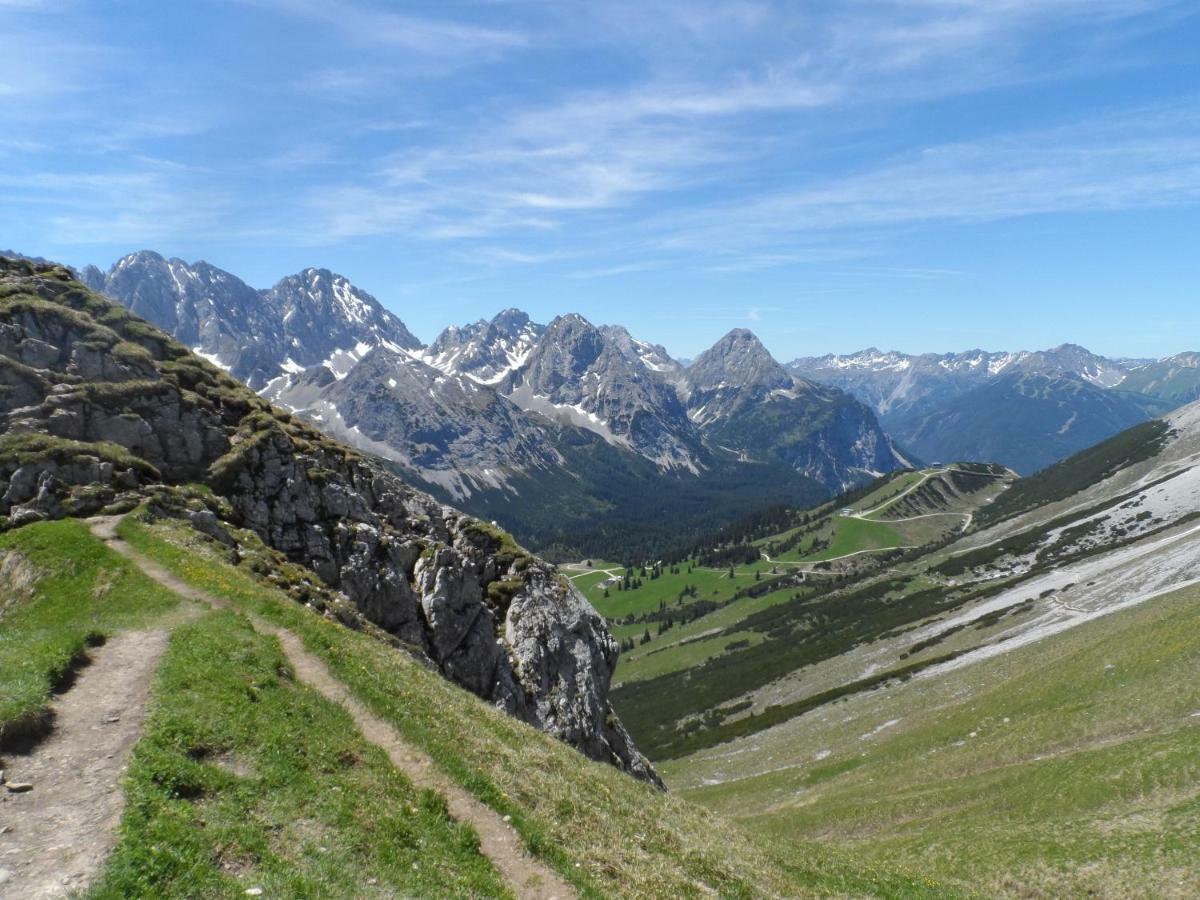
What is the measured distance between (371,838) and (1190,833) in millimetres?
36592

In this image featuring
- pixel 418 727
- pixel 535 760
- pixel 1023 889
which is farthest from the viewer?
pixel 1023 889

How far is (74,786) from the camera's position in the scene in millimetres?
15352

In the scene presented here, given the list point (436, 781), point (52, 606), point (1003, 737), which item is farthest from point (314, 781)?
point (1003, 737)

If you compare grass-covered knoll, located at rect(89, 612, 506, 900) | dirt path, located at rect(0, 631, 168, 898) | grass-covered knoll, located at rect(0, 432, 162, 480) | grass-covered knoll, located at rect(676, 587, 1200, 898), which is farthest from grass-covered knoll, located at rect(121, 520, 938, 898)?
grass-covered knoll, located at rect(0, 432, 162, 480)

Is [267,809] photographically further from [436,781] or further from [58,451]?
[58,451]

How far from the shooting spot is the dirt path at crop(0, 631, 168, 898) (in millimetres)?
12453

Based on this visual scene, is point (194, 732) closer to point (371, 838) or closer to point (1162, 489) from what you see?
point (371, 838)

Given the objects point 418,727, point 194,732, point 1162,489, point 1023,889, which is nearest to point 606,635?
point 1023,889

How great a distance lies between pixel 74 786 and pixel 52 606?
62.2 ft

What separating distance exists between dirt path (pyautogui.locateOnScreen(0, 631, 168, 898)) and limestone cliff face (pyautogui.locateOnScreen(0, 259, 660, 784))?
26.4 metres

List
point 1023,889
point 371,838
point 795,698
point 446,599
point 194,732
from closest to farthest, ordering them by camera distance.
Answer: point 371,838
point 194,732
point 1023,889
point 446,599
point 795,698

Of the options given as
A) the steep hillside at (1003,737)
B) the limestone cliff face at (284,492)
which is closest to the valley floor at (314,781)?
the steep hillside at (1003,737)

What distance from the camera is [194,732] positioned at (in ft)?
58.7

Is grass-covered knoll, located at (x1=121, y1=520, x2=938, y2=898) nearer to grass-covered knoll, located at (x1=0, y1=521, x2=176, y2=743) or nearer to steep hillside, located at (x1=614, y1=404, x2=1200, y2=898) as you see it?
grass-covered knoll, located at (x1=0, y1=521, x2=176, y2=743)
